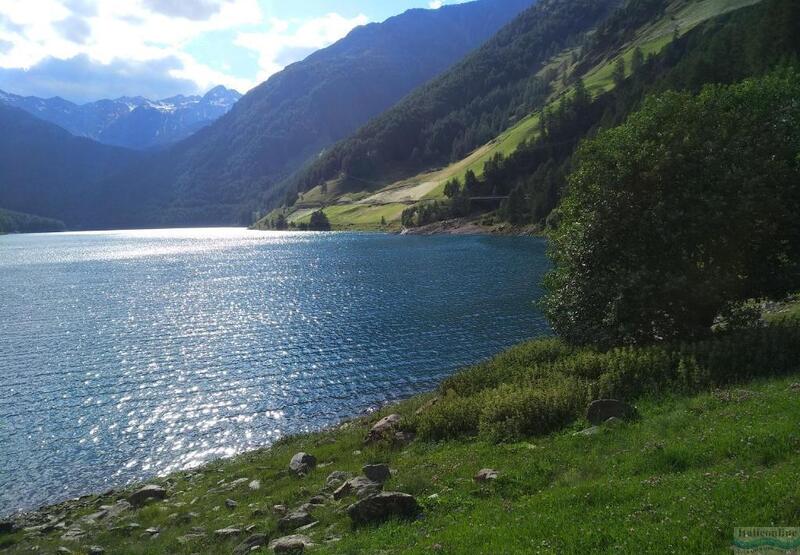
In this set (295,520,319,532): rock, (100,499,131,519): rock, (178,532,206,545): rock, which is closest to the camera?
(295,520,319,532): rock

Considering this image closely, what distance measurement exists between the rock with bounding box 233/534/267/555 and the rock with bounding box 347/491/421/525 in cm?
341

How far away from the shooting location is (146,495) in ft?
89.1

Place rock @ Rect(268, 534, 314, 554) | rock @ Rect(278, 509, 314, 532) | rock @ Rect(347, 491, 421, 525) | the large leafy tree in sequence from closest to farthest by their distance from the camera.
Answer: rock @ Rect(268, 534, 314, 554)
rock @ Rect(347, 491, 421, 525)
rock @ Rect(278, 509, 314, 532)
the large leafy tree

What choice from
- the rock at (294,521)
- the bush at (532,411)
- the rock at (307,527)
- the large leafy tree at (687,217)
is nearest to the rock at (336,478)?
the rock at (294,521)

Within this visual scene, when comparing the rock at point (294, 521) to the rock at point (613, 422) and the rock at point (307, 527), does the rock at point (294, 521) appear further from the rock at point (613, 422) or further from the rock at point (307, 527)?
the rock at point (613, 422)

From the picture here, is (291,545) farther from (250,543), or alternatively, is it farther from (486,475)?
(486,475)

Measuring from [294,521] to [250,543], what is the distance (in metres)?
1.62

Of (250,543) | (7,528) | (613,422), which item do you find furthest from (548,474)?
(7,528)

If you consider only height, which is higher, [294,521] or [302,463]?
[294,521]

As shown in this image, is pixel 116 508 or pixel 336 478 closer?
pixel 336 478

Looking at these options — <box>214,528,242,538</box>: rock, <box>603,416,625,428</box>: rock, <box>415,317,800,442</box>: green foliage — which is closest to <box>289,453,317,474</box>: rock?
<box>415,317,800,442</box>: green foliage

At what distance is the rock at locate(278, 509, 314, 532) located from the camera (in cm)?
1836

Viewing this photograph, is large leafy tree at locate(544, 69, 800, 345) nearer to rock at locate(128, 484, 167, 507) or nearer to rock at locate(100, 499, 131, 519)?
rock at locate(128, 484, 167, 507)

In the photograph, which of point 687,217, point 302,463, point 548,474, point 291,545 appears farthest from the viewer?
point 687,217
